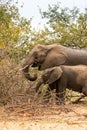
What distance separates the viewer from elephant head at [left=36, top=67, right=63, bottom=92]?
31.4 ft

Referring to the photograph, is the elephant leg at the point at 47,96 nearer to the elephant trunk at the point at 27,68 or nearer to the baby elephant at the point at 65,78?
the baby elephant at the point at 65,78

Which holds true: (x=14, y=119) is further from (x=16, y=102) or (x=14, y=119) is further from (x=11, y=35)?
(x=11, y=35)

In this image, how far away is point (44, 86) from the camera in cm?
1001

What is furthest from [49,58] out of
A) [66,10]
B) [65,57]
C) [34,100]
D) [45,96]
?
[66,10]

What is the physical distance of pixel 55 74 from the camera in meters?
9.55

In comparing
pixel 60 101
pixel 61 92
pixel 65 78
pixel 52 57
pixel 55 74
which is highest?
pixel 52 57

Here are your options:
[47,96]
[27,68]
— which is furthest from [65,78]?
[27,68]

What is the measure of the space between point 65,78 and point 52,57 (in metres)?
0.92

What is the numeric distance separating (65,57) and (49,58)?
40 centimetres

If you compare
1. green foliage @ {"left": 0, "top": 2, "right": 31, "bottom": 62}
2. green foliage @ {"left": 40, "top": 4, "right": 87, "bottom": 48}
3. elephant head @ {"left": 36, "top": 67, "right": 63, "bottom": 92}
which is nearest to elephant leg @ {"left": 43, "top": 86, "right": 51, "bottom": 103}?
elephant head @ {"left": 36, "top": 67, "right": 63, "bottom": 92}

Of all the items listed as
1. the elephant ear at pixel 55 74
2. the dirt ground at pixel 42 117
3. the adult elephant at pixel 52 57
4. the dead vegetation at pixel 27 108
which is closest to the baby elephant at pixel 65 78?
the elephant ear at pixel 55 74

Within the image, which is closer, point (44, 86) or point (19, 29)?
point (44, 86)

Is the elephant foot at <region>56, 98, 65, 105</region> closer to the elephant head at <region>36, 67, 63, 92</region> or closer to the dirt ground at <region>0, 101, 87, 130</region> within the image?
the dirt ground at <region>0, 101, 87, 130</region>

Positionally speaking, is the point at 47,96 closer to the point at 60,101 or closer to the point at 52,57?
the point at 60,101
